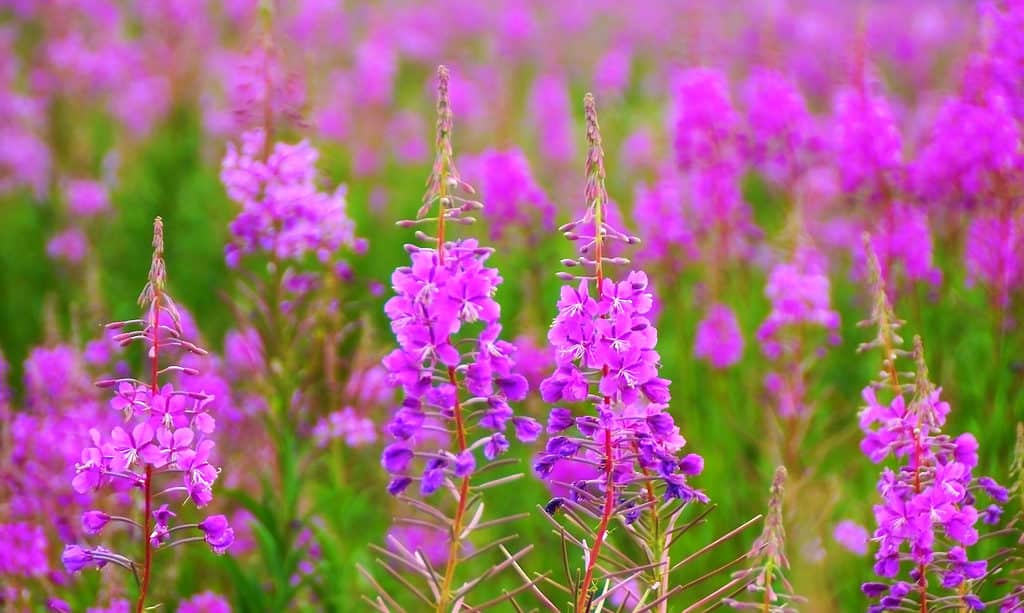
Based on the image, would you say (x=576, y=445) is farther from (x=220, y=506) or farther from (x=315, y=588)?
(x=220, y=506)

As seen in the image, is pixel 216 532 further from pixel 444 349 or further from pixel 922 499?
pixel 922 499

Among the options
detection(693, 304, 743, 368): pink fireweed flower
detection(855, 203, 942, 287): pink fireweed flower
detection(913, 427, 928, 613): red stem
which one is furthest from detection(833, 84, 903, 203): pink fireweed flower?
detection(913, 427, 928, 613): red stem

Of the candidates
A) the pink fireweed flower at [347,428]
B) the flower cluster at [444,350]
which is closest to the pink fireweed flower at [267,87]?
the pink fireweed flower at [347,428]

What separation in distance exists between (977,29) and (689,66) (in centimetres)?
162

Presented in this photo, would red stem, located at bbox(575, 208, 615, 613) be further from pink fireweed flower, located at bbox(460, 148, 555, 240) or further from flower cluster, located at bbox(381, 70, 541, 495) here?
pink fireweed flower, located at bbox(460, 148, 555, 240)

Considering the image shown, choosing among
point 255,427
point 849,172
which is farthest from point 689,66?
point 255,427

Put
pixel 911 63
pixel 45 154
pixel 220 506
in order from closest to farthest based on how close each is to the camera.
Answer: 1. pixel 220 506
2. pixel 45 154
3. pixel 911 63

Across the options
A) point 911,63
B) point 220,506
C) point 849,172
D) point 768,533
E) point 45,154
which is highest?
point 911,63

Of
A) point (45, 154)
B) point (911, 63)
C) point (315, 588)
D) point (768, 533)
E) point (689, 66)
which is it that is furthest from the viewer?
point (911, 63)

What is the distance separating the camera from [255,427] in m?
4.96

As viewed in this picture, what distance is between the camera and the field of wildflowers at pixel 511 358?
7.16 feet

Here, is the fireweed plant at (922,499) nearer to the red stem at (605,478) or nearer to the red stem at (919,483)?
the red stem at (919,483)

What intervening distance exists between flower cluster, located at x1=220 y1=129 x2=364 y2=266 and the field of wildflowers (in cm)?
1

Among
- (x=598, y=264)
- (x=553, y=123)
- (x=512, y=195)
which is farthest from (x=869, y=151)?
(x=553, y=123)
